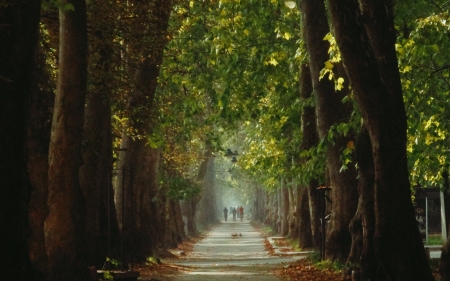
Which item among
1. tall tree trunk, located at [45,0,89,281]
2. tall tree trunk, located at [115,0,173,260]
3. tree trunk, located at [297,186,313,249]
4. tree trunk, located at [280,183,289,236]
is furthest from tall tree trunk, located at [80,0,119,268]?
tree trunk, located at [280,183,289,236]

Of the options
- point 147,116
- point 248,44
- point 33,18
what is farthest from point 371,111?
point 248,44

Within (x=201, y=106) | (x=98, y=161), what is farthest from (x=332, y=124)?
(x=201, y=106)

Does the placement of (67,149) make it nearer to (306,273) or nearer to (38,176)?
(38,176)

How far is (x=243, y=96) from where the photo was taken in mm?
29109

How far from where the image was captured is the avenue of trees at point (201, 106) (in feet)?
32.8

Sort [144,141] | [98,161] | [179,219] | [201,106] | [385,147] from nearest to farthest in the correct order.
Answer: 1. [385,147]
2. [98,161]
3. [144,141]
4. [201,106]
5. [179,219]

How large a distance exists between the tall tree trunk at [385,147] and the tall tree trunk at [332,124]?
23.0ft

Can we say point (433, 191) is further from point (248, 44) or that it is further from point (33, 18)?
point (33, 18)

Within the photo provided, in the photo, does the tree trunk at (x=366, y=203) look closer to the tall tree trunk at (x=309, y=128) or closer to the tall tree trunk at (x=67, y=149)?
the tall tree trunk at (x=67, y=149)

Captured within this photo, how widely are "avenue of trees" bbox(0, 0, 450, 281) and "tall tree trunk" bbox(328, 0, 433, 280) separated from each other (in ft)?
0.06

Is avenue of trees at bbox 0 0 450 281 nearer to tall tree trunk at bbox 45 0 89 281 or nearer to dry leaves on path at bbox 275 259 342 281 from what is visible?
tall tree trunk at bbox 45 0 89 281

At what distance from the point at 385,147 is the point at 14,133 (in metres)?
6.54

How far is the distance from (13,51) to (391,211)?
6.66 meters

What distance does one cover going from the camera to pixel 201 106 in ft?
98.1
